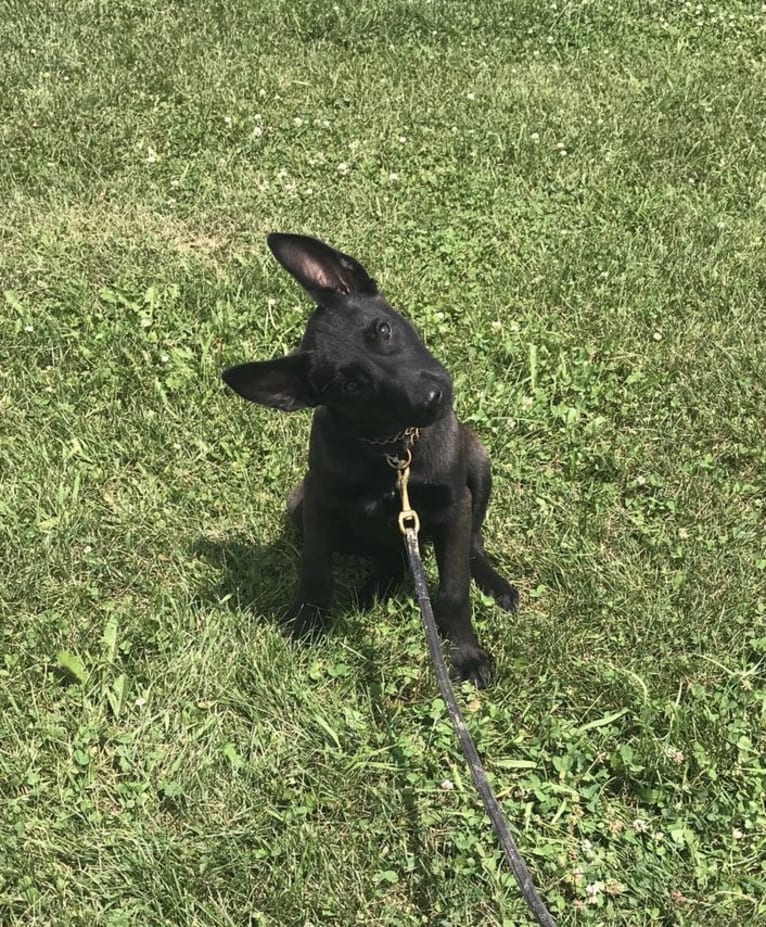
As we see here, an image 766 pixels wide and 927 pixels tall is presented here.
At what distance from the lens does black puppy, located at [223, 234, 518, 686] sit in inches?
112

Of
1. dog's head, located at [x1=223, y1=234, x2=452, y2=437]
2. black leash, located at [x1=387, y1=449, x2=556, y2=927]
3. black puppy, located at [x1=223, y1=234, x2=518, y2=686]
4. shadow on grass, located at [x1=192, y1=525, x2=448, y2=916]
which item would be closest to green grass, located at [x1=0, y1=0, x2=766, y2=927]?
shadow on grass, located at [x1=192, y1=525, x2=448, y2=916]

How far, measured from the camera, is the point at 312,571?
335cm

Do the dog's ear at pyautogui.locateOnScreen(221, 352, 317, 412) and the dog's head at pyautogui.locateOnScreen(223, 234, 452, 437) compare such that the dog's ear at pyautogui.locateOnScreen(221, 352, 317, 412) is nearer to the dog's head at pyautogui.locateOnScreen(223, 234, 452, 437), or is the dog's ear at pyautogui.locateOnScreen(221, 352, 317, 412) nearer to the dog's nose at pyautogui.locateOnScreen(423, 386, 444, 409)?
the dog's head at pyautogui.locateOnScreen(223, 234, 452, 437)

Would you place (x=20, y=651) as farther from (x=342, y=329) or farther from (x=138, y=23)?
(x=138, y=23)

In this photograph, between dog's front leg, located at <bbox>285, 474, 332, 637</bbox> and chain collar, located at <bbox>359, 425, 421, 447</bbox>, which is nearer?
chain collar, located at <bbox>359, 425, 421, 447</bbox>

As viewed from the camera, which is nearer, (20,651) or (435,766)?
(435,766)

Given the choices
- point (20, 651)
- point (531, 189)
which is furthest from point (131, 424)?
point (531, 189)

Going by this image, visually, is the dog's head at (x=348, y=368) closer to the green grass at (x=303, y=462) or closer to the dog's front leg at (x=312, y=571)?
the dog's front leg at (x=312, y=571)

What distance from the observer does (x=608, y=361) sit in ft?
15.0

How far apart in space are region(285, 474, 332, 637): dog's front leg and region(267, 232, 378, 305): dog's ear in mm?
674

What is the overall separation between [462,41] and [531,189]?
2.23 m

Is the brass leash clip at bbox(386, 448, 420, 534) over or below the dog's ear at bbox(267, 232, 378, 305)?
below

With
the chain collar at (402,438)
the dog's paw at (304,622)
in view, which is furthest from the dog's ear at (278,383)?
the dog's paw at (304,622)

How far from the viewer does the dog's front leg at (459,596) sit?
3.12 meters
